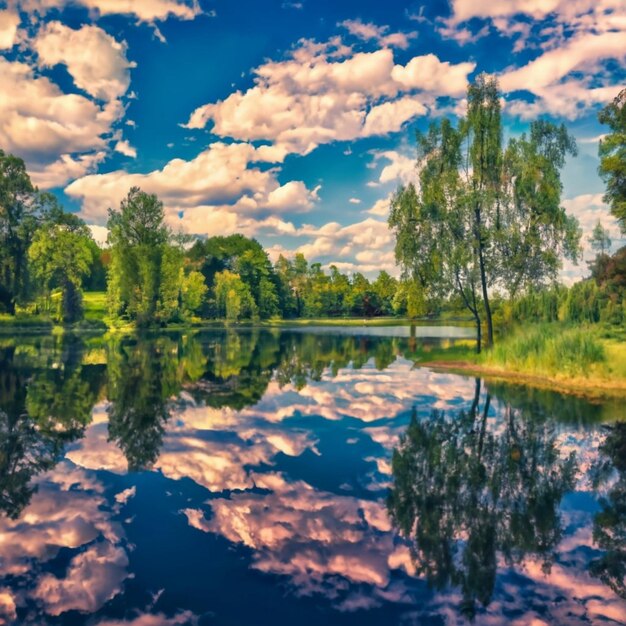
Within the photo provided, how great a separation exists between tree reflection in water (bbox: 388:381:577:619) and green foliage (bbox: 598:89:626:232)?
748 inches

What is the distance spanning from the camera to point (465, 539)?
732 cm

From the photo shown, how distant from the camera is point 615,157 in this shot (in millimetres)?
26344

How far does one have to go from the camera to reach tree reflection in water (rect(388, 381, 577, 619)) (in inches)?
266

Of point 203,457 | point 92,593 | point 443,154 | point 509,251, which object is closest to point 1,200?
point 443,154

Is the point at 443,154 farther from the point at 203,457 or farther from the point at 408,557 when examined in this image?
the point at 408,557

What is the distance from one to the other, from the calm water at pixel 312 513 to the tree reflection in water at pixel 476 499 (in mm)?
38

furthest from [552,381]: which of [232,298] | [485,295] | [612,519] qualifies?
[232,298]

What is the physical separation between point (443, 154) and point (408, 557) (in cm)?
3140

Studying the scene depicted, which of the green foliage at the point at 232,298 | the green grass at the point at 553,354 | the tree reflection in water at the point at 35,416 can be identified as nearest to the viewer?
the tree reflection in water at the point at 35,416

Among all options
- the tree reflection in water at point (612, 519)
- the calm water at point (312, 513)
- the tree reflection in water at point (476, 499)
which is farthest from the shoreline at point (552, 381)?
the tree reflection in water at point (612, 519)

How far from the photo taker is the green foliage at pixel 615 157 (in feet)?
85.8

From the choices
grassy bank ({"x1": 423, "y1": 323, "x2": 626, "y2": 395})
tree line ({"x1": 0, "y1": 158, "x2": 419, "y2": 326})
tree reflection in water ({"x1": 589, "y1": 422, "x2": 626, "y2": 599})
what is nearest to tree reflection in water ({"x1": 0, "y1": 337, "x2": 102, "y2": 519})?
tree reflection in water ({"x1": 589, "y1": 422, "x2": 626, "y2": 599})

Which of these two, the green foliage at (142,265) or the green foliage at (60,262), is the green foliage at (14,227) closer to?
the green foliage at (60,262)

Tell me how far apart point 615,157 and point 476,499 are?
82.1ft
